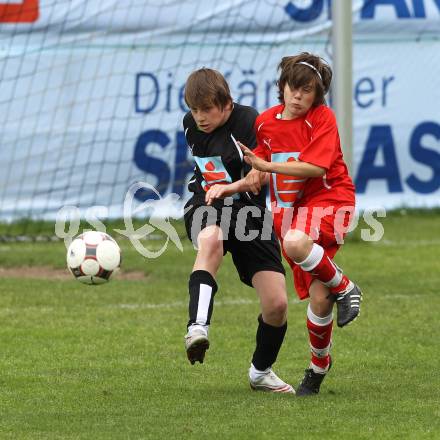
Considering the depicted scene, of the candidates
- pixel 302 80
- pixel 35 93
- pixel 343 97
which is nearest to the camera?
pixel 302 80

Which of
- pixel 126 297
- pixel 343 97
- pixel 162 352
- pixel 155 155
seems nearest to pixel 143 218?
pixel 155 155

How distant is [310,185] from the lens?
5707 millimetres

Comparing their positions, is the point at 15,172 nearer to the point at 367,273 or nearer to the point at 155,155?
the point at 155,155

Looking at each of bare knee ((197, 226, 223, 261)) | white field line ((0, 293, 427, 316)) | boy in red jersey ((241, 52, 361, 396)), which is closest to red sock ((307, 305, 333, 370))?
boy in red jersey ((241, 52, 361, 396))

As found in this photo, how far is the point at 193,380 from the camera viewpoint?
245 inches

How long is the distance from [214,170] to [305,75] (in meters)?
0.69

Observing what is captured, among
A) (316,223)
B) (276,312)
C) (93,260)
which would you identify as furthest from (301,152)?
(93,260)

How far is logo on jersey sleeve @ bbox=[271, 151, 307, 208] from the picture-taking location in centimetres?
567

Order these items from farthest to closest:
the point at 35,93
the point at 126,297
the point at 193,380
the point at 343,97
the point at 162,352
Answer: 1. the point at 35,93
2. the point at 343,97
3. the point at 126,297
4. the point at 162,352
5. the point at 193,380

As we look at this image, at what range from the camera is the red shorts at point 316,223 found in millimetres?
5602

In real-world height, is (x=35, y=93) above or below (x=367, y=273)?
above

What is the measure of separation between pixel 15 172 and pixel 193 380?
6916mm

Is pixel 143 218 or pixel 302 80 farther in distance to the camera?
pixel 143 218

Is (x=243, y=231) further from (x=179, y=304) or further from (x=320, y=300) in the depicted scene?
(x=179, y=304)
